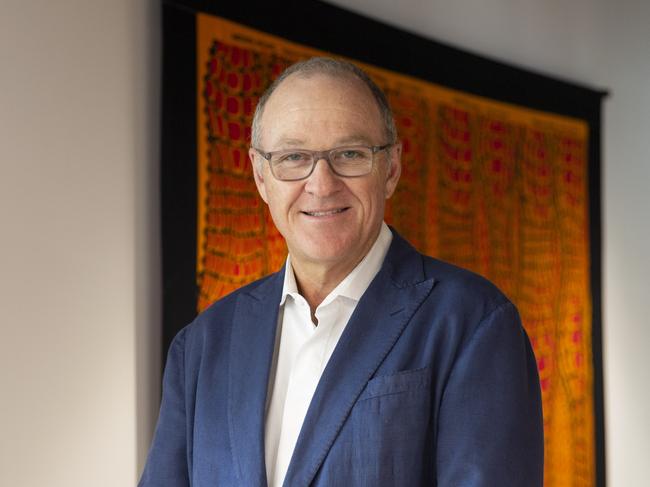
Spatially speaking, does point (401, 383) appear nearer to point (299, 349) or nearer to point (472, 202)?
point (299, 349)

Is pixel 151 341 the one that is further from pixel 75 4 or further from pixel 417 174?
pixel 417 174

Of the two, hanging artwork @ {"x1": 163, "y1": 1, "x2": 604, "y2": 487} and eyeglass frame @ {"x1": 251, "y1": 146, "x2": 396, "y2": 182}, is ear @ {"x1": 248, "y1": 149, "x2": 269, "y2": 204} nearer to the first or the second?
eyeglass frame @ {"x1": 251, "y1": 146, "x2": 396, "y2": 182}

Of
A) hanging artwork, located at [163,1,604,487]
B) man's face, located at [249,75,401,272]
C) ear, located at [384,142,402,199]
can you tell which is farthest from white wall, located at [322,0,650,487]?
man's face, located at [249,75,401,272]

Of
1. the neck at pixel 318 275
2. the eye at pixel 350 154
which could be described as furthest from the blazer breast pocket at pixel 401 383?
the eye at pixel 350 154

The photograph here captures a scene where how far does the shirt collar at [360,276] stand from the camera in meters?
1.37

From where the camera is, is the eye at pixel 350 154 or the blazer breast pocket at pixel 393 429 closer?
the blazer breast pocket at pixel 393 429

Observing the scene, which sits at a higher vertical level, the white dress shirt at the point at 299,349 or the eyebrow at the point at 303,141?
the eyebrow at the point at 303,141

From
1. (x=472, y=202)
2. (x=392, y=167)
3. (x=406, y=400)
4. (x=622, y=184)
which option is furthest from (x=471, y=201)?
(x=406, y=400)

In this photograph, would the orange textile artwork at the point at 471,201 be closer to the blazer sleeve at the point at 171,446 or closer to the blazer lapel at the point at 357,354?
the blazer sleeve at the point at 171,446

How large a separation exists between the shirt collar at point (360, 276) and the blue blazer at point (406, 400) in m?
0.02

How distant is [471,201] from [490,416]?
257cm

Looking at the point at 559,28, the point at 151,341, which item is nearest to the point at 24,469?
the point at 151,341

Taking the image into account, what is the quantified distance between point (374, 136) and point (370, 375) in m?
0.35

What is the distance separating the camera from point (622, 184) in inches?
177
